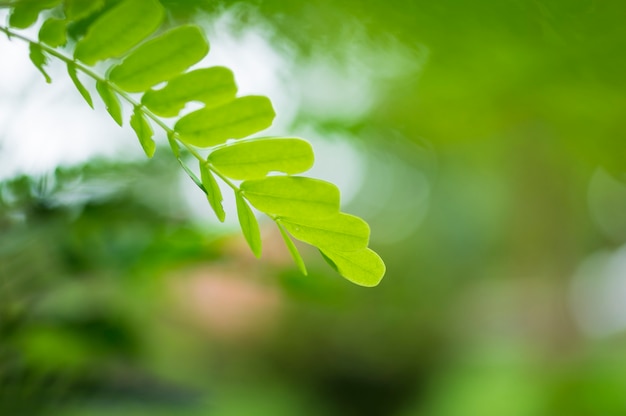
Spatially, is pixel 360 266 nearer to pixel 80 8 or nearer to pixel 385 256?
pixel 80 8

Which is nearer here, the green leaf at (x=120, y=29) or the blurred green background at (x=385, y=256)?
the green leaf at (x=120, y=29)

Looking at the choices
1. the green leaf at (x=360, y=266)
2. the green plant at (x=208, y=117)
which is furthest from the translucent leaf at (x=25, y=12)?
the green leaf at (x=360, y=266)

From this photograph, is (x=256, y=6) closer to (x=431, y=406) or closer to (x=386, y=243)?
(x=431, y=406)

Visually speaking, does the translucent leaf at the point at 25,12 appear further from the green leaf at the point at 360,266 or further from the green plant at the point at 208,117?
the green leaf at the point at 360,266

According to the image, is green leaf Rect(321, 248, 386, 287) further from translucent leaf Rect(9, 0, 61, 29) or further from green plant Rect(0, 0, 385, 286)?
translucent leaf Rect(9, 0, 61, 29)

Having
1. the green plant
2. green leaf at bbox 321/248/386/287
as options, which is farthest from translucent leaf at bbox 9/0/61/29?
green leaf at bbox 321/248/386/287

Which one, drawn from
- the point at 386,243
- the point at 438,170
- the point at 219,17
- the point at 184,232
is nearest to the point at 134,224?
the point at 184,232
